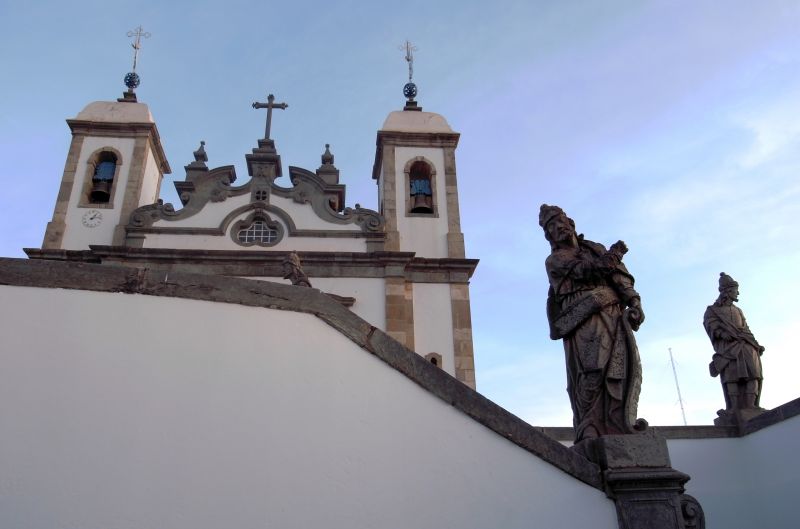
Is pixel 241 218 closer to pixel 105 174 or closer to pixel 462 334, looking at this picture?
pixel 105 174

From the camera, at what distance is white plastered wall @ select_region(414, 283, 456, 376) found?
14.3 meters

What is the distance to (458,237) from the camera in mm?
16094

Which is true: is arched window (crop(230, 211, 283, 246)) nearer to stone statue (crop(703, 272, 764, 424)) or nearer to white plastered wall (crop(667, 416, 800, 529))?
stone statue (crop(703, 272, 764, 424))

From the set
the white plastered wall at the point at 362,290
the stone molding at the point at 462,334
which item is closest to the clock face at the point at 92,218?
the white plastered wall at the point at 362,290

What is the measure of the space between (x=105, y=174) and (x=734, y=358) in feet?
47.4

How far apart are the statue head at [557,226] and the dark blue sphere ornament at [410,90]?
14.5m

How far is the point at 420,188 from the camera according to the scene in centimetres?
1720

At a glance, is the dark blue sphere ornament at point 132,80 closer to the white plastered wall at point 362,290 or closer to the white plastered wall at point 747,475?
the white plastered wall at point 362,290

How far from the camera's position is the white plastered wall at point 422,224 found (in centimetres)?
1600

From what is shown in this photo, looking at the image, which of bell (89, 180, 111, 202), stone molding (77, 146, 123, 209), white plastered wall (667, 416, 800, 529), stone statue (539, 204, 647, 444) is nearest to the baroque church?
stone statue (539, 204, 647, 444)

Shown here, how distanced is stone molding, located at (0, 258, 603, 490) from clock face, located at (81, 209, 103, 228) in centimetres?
1212

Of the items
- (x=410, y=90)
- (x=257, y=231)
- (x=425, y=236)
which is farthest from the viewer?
(x=410, y=90)

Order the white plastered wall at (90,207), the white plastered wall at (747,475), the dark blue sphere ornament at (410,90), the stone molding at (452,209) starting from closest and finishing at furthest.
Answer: the white plastered wall at (747,475)
the white plastered wall at (90,207)
the stone molding at (452,209)
the dark blue sphere ornament at (410,90)

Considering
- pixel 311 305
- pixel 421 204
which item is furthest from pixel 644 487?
pixel 421 204
